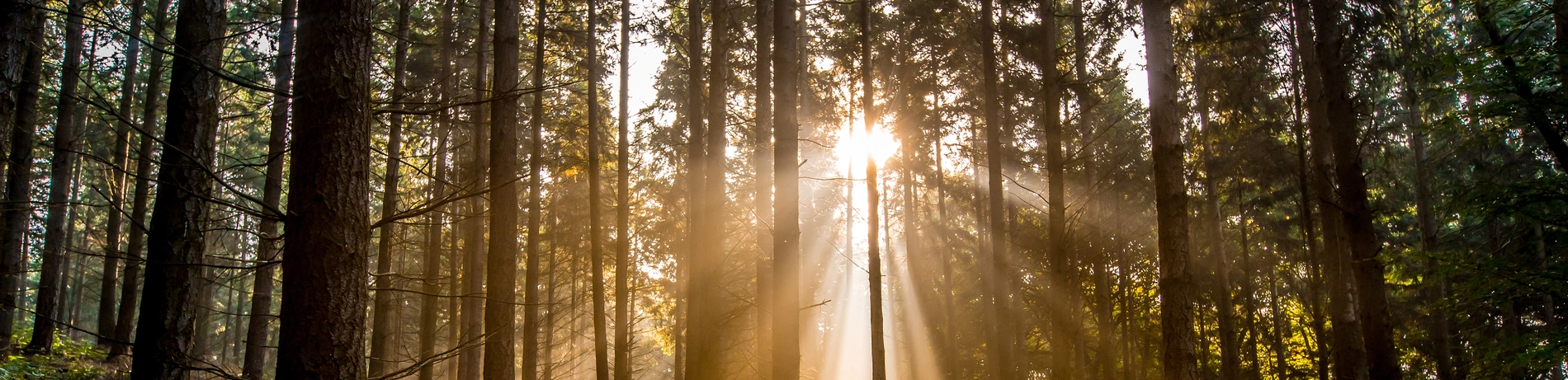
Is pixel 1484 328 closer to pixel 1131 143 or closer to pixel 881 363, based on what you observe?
pixel 1131 143

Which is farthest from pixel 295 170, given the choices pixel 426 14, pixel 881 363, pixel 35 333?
pixel 426 14

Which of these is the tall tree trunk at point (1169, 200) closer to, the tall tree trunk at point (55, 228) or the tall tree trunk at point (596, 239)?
the tall tree trunk at point (596, 239)

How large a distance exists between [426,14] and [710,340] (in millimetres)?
12393

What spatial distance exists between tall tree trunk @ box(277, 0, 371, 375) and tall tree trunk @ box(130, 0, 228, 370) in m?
3.16

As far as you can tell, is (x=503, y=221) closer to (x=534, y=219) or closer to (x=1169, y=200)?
(x=534, y=219)

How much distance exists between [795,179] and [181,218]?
5970mm

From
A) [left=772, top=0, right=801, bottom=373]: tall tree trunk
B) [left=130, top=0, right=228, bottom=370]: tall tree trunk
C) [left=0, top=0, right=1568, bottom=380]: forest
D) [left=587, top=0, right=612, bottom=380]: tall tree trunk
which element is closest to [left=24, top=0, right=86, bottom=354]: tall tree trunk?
[left=0, top=0, right=1568, bottom=380]: forest

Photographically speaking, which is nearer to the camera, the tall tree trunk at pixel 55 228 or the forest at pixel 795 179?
the forest at pixel 795 179

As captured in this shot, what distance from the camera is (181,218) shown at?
7.17m

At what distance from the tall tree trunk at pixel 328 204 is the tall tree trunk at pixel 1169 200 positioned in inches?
284

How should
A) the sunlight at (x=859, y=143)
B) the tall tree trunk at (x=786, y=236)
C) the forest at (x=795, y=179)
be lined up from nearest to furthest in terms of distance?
the forest at (x=795, y=179), the tall tree trunk at (x=786, y=236), the sunlight at (x=859, y=143)

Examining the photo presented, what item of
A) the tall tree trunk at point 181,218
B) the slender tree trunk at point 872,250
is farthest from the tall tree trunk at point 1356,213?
the tall tree trunk at point 181,218

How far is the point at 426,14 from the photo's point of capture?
1892cm

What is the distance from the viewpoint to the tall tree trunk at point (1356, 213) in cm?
884
